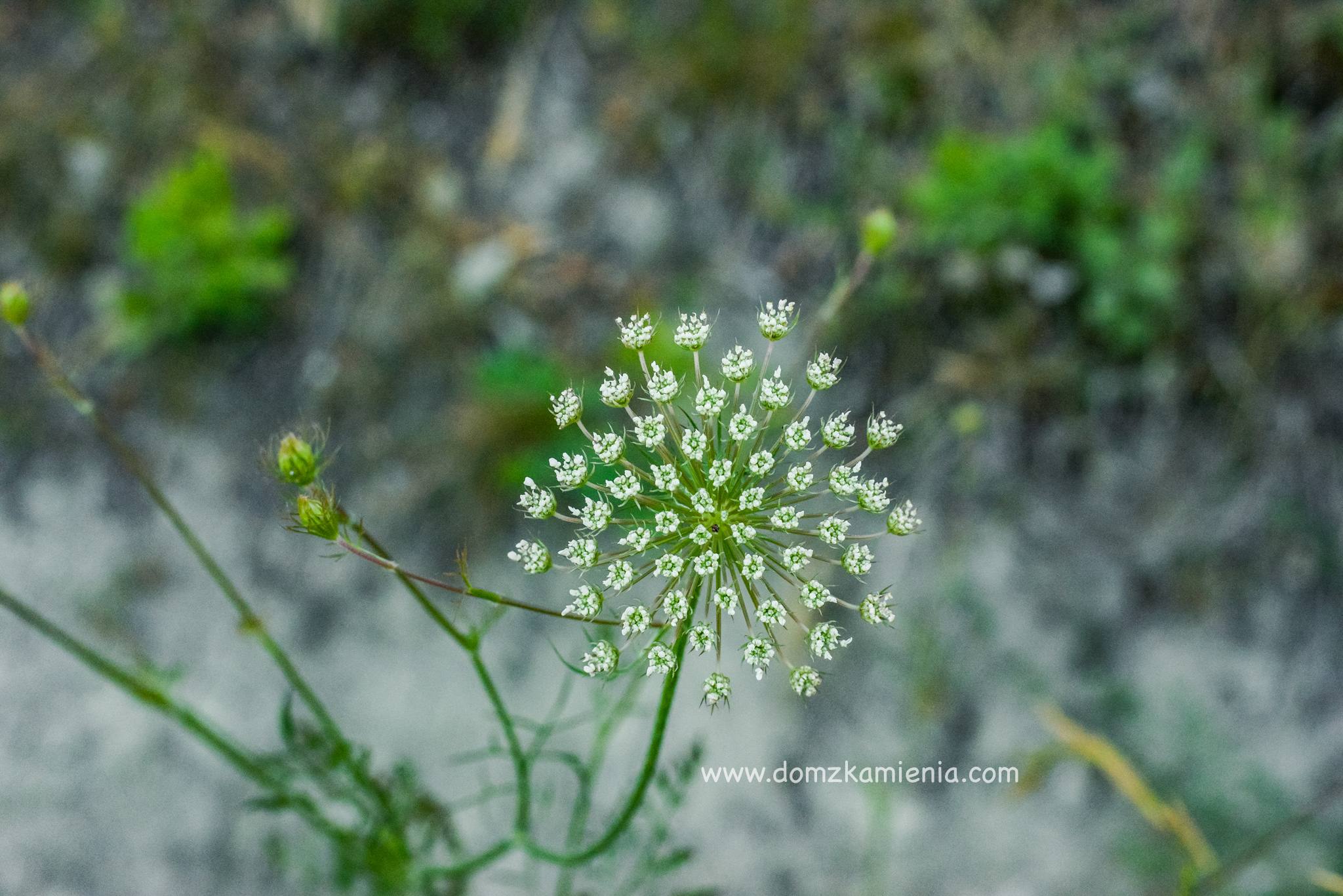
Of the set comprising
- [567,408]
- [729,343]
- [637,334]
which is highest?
[729,343]

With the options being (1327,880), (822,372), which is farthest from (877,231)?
(1327,880)

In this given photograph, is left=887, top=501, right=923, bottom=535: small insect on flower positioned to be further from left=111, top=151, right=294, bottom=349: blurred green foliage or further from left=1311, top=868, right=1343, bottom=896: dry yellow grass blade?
left=111, top=151, right=294, bottom=349: blurred green foliage

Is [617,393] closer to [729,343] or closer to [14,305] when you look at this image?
[14,305]

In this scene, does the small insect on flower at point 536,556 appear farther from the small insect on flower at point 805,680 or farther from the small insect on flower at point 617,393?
the small insect on flower at point 805,680

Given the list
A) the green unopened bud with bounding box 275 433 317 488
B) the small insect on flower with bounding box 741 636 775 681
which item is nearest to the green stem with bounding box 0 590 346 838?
the green unopened bud with bounding box 275 433 317 488

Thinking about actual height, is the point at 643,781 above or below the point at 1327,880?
below

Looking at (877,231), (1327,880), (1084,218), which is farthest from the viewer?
(1084,218)
